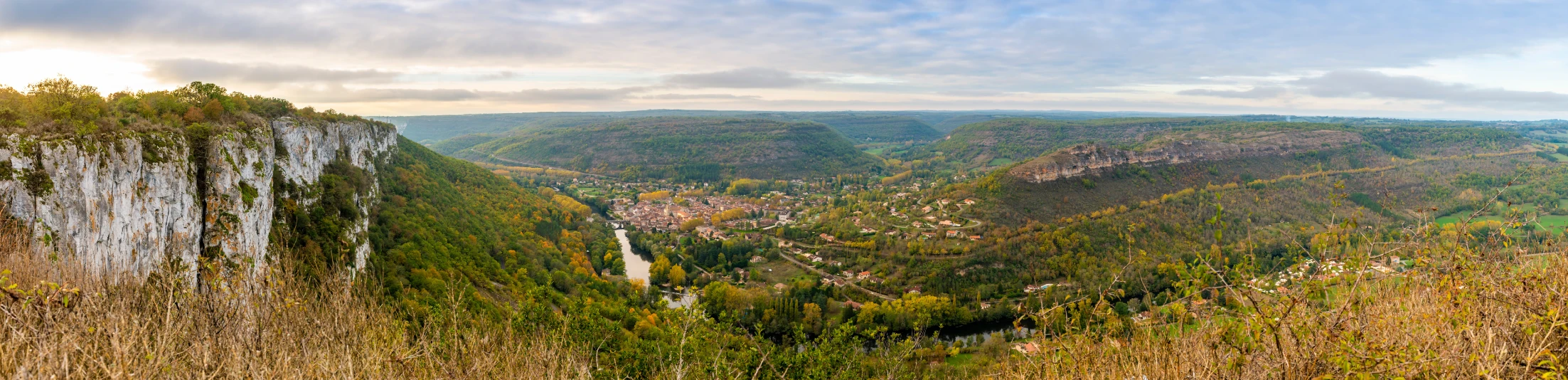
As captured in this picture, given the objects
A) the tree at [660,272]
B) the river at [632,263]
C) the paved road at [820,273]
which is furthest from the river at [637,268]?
the paved road at [820,273]

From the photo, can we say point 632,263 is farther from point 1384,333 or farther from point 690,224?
point 1384,333

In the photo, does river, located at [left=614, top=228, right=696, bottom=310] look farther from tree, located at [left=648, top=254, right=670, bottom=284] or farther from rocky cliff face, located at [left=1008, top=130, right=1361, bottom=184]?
rocky cliff face, located at [left=1008, top=130, right=1361, bottom=184]

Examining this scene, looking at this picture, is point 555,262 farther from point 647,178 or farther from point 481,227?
point 647,178

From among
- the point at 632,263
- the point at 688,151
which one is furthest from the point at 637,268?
the point at 688,151

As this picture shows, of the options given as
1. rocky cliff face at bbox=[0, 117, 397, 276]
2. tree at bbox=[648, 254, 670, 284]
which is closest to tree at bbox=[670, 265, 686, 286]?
tree at bbox=[648, 254, 670, 284]

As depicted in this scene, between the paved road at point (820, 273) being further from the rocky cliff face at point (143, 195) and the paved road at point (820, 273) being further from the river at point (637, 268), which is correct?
the rocky cliff face at point (143, 195)
